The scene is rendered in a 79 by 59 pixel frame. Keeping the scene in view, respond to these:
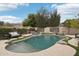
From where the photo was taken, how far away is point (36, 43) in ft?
11.2

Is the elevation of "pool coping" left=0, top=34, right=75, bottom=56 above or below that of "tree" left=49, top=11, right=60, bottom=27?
below

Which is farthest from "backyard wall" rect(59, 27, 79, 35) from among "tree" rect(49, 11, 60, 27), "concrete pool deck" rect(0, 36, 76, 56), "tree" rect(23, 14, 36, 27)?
"tree" rect(23, 14, 36, 27)

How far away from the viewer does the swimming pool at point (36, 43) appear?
11.2ft

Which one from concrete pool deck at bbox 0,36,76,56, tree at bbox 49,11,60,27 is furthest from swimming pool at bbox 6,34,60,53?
tree at bbox 49,11,60,27

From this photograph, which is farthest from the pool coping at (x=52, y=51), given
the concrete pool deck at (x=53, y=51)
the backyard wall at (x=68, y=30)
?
the backyard wall at (x=68, y=30)

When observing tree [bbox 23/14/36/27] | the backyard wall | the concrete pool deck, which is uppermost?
tree [bbox 23/14/36/27]

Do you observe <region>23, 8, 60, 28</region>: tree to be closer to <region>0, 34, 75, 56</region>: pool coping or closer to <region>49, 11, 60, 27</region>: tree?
<region>49, 11, 60, 27</region>: tree

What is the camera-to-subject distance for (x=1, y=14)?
3391 mm

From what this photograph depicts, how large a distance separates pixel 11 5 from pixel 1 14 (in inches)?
7.6

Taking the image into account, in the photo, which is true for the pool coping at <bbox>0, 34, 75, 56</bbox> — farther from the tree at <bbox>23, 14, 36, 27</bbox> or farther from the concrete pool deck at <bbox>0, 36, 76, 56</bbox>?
the tree at <bbox>23, 14, 36, 27</bbox>

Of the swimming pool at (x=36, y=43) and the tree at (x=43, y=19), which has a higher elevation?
the tree at (x=43, y=19)

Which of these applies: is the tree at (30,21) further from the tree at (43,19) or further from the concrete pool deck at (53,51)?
the concrete pool deck at (53,51)

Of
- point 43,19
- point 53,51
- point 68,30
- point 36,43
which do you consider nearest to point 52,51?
point 53,51

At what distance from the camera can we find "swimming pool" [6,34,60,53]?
11.2 feet
